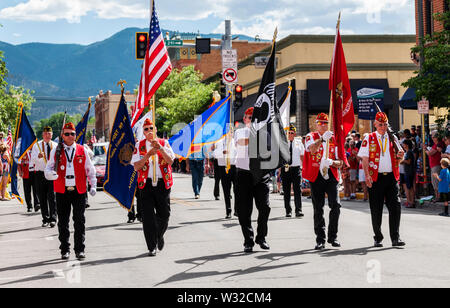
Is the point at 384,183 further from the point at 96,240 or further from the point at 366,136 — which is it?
the point at 96,240

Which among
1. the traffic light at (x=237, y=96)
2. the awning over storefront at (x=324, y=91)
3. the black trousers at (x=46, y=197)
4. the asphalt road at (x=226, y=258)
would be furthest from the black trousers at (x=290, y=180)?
the awning over storefront at (x=324, y=91)

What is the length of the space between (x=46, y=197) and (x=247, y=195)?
20.3ft

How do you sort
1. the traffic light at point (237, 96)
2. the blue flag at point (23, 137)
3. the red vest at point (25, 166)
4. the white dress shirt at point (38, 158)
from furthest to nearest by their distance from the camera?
1. the traffic light at point (237, 96)
2. the red vest at point (25, 166)
3. the blue flag at point (23, 137)
4. the white dress shirt at point (38, 158)

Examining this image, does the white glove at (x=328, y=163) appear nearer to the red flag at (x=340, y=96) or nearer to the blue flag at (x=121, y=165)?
the red flag at (x=340, y=96)

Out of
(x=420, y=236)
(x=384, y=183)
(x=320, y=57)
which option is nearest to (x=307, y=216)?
(x=420, y=236)

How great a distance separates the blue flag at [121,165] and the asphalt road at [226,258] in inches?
29.4

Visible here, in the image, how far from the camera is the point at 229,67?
2734cm

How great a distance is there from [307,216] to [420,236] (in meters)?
3.95

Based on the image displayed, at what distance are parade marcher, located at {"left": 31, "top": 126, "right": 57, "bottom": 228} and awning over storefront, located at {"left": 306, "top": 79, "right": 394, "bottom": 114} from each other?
2418 centimetres

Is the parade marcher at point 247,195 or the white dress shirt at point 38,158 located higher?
the white dress shirt at point 38,158

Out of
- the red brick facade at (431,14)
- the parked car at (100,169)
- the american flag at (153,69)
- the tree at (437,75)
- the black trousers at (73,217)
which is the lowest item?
the black trousers at (73,217)

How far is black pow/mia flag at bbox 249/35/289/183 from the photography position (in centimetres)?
971

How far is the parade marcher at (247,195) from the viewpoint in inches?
385
